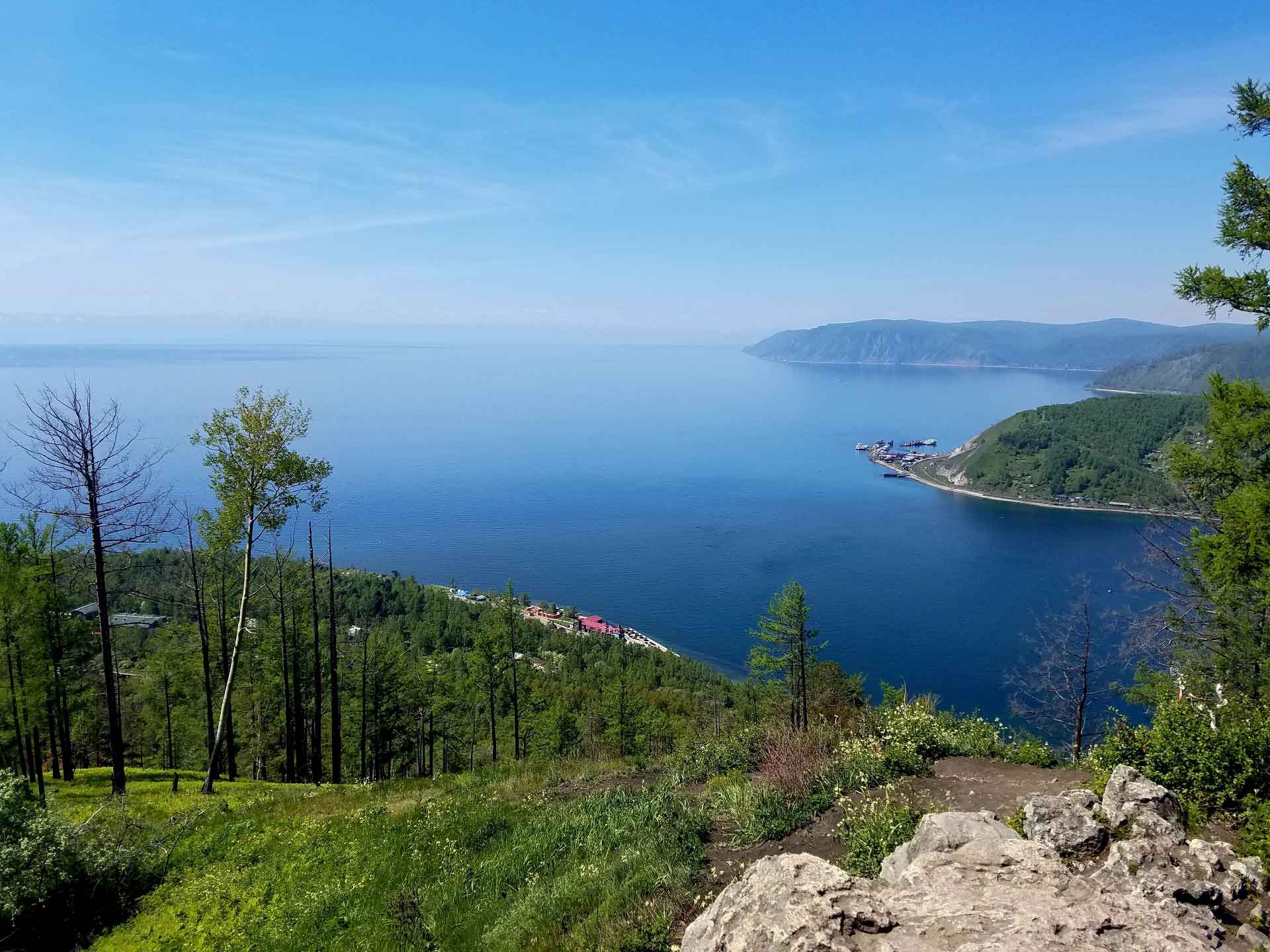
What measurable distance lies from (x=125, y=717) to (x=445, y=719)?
17.8m

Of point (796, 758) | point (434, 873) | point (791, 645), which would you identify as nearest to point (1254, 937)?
point (796, 758)

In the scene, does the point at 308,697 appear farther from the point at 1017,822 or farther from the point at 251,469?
the point at 1017,822

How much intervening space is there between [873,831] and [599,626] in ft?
242

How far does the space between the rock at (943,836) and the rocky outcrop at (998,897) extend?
0.02m

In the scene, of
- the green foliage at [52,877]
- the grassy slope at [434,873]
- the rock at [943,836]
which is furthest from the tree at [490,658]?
the rock at [943,836]

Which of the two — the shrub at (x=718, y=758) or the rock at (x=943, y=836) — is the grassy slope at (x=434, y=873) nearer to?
the shrub at (x=718, y=758)

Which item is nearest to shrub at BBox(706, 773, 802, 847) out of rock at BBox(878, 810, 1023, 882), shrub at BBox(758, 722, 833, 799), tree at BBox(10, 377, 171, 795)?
shrub at BBox(758, 722, 833, 799)

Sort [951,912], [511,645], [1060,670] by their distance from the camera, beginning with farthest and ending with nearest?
[1060,670] < [511,645] < [951,912]

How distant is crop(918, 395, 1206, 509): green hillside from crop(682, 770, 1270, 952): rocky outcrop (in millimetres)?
154840

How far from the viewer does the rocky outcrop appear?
4.54 metres

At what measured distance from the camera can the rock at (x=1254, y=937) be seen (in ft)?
16.4

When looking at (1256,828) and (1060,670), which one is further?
(1060,670)

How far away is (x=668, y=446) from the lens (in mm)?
194500

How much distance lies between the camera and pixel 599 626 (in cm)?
7994
